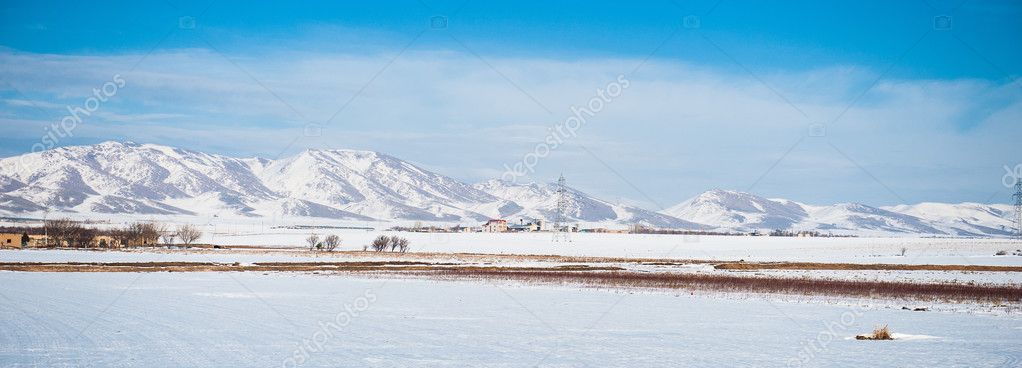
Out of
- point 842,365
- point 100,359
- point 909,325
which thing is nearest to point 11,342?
point 100,359

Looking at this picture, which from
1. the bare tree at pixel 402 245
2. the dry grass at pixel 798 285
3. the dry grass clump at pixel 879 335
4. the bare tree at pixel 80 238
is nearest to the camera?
the dry grass clump at pixel 879 335

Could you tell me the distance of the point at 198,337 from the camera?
812 inches

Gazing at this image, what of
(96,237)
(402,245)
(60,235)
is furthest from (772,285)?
(96,237)

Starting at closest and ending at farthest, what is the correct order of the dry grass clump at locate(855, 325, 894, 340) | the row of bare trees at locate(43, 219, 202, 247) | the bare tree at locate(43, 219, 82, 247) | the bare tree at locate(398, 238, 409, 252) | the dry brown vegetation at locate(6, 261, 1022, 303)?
the dry grass clump at locate(855, 325, 894, 340)
the dry brown vegetation at locate(6, 261, 1022, 303)
the bare tree at locate(398, 238, 409, 252)
the bare tree at locate(43, 219, 82, 247)
the row of bare trees at locate(43, 219, 202, 247)

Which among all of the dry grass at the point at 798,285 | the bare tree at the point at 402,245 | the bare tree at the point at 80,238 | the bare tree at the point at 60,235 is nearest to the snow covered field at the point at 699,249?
the bare tree at the point at 402,245

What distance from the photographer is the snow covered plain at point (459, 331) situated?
1791 centimetres

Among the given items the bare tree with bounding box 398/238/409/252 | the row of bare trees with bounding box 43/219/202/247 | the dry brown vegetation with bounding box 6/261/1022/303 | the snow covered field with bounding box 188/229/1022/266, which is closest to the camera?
the dry brown vegetation with bounding box 6/261/1022/303

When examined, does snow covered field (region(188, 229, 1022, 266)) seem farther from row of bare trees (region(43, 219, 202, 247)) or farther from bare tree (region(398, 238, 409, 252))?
row of bare trees (region(43, 219, 202, 247))

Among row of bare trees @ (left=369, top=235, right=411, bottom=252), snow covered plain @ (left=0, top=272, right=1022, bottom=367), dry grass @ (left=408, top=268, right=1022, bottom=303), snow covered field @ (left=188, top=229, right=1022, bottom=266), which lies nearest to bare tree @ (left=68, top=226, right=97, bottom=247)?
snow covered field @ (left=188, top=229, right=1022, bottom=266)

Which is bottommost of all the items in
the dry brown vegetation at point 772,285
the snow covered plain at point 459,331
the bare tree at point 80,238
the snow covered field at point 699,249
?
the snow covered plain at point 459,331

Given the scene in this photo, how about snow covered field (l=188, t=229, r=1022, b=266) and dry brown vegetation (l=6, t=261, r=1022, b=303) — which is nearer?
dry brown vegetation (l=6, t=261, r=1022, b=303)

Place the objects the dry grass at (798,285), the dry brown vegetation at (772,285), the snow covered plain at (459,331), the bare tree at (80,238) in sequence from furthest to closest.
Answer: the bare tree at (80,238) → the dry brown vegetation at (772,285) → the dry grass at (798,285) → the snow covered plain at (459,331)

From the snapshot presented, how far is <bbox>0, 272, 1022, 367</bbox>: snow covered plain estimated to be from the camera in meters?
17.9

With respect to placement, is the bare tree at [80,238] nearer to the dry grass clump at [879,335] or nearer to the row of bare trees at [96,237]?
the row of bare trees at [96,237]
